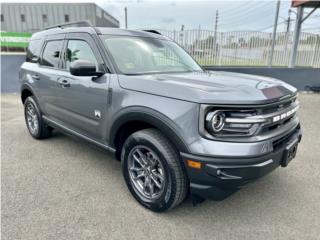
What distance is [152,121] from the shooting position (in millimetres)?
2332

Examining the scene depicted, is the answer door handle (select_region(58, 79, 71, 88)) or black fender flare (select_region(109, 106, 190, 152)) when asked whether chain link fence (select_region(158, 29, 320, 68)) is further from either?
black fender flare (select_region(109, 106, 190, 152))

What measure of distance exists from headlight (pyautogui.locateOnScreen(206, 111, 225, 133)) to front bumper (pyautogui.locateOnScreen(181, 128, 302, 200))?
9.5 inches

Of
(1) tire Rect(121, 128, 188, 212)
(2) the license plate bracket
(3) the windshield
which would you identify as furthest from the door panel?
(2) the license plate bracket

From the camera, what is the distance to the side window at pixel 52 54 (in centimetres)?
379

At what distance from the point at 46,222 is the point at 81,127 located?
4.23 feet

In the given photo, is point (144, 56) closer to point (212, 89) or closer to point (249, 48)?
point (212, 89)

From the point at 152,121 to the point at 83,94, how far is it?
1.21 meters

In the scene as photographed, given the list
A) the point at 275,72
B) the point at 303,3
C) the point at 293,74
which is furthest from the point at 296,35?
the point at 275,72

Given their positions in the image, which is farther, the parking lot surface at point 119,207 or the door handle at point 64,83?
the door handle at point 64,83

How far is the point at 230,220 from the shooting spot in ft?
8.12

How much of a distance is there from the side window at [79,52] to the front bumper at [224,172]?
179 centimetres

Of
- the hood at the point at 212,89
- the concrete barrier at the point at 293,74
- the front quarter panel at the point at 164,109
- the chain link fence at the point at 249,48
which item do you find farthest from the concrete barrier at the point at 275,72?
the front quarter panel at the point at 164,109

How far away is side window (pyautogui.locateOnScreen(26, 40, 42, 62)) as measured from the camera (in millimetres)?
4391

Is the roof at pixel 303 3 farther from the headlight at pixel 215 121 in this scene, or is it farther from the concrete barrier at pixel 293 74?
the headlight at pixel 215 121
